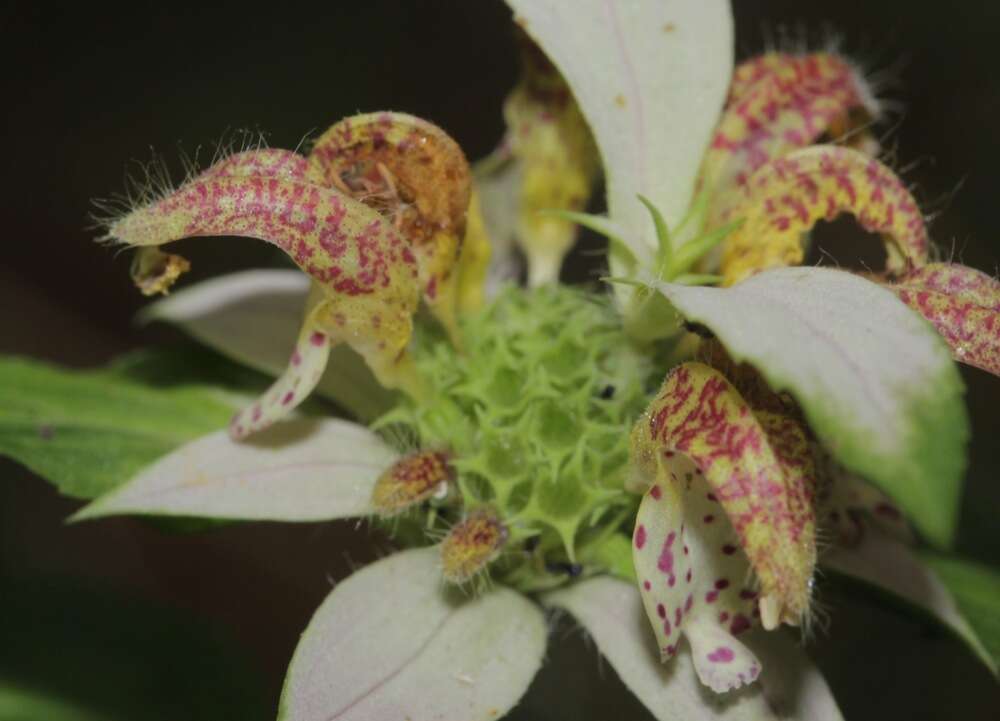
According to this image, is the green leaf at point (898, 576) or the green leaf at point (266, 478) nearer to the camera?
the green leaf at point (266, 478)

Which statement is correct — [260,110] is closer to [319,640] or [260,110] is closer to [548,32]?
[548,32]

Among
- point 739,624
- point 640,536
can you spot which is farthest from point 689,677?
point 640,536

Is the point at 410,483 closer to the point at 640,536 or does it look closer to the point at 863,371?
the point at 640,536

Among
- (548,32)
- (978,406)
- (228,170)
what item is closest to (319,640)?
(228,170)

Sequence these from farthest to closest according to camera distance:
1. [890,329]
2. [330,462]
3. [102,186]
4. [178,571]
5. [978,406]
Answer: [102,186] → [178,571] → [978,406] → [330,462] → [890,329]

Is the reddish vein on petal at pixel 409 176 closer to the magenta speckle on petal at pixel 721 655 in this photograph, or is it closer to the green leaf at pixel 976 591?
the magenta speckle on petal at pixel 721 655

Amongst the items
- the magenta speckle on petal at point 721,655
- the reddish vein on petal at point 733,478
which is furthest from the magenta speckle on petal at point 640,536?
the magenta speckle on petal at point 721,655
